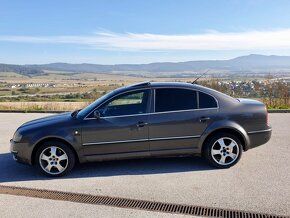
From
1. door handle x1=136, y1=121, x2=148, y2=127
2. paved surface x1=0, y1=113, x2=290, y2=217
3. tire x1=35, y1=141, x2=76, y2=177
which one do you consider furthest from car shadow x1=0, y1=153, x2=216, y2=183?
door handle x1=136, y1=121, x2=148, y2=127

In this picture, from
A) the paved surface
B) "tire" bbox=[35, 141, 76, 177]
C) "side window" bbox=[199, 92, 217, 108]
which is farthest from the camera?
"side window" bbox=[199, 92, 217, 108]

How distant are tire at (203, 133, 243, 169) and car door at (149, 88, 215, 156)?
25cm

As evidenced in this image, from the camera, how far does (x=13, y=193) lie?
15.5 feet

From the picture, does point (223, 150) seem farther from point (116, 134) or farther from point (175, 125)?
point (116, 134)

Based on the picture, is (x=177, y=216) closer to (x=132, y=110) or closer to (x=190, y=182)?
(x=190, y=182)

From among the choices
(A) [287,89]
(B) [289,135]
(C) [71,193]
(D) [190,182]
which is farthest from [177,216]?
(A) [287,89]

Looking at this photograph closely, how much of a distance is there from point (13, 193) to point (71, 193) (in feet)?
2.81

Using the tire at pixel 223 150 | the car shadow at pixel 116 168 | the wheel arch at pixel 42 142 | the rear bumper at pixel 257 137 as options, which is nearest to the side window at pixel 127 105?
the wheel arch at pixel 42 142

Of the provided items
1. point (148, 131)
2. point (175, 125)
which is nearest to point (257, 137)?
point (175, 125)

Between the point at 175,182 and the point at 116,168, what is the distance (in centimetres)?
129

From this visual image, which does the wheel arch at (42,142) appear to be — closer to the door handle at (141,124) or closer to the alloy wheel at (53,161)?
the alloy wheel at (53,161)

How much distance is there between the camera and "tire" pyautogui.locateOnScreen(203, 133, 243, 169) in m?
5.60

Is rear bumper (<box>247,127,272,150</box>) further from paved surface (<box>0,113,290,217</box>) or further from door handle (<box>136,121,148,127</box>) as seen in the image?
door handle (<box>136,121,148,127</box>)

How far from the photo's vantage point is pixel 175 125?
553 cm
